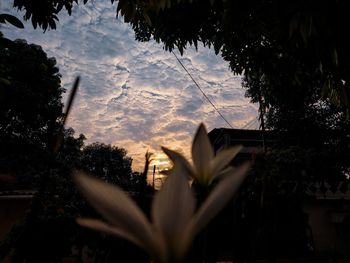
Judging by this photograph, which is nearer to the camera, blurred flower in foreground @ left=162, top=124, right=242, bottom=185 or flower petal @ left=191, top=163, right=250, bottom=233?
flower petal @ left=191, top=163, right=250, bottom=233

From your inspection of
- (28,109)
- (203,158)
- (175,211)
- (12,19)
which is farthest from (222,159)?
(28,109)

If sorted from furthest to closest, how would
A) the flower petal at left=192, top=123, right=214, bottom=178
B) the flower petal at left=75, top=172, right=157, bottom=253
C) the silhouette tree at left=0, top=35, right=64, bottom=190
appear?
the silhouette tree at left=0, top=35, right=64, bottom=190 < the flower petal at left=192, top=123, right=214, bottom=178 < the flower petal at left=75, top=172, right=157, bottom=253

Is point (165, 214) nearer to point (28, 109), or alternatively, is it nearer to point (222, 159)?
point (222, 159)

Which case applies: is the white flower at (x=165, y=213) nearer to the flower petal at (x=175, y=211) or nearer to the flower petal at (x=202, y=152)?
the flower petal at (x=175, y=211)

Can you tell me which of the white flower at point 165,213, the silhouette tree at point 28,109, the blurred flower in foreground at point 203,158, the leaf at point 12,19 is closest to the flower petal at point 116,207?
the white flower at point 165,213

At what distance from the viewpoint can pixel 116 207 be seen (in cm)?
35

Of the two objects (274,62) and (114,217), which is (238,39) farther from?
(114,217)

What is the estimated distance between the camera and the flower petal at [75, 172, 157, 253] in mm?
337

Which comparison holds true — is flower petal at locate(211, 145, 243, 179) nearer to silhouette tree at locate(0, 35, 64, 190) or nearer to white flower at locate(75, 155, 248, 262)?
white flower at locate(75, 155, 248, 262)

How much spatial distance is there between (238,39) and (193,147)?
202 inches

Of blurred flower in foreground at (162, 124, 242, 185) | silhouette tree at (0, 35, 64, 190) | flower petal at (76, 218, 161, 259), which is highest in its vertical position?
silhouette tree at (0, 35, 64, 190)

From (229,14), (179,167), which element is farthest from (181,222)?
(229,14)

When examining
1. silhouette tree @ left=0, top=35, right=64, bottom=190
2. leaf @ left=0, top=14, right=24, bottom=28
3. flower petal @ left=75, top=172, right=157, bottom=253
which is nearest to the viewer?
flower petal @ left=75, top=172, right=157, bottom=253

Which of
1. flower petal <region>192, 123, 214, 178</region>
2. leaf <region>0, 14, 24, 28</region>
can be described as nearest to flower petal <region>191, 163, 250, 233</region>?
flower petal <region>192, 123, 214, 178</region>
